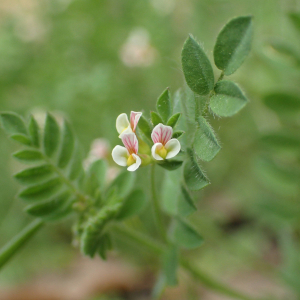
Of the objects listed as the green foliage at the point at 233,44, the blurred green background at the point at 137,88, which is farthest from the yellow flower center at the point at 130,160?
the blurred green background at the point at 137,88

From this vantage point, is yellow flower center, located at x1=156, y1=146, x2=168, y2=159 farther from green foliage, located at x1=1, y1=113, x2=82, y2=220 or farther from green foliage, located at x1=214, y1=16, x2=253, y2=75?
green foliage, located at x1=1, y1=113, x2=82, y2=220

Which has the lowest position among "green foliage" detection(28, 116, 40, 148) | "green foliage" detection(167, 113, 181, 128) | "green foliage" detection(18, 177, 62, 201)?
"green foliage" detection(167, 113, 181, 128)

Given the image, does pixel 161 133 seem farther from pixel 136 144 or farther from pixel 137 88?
pixel 137 88

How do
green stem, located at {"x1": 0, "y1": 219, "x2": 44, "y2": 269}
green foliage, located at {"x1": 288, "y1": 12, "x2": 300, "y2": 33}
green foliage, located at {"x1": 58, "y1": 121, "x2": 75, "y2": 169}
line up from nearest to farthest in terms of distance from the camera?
green stem, located at {"x1": 0, "y1": 219, "x2": 44, "y2": 269}
green foliage, located at {"x1": 58, "y1": 121, "x2": 75, "y2": 169}
green foliage, located at {"x1": 288, "y1": 12, "x2": 300, "y2": 33}

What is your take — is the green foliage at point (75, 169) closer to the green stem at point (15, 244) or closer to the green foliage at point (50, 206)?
the green foliage at point (50, 206)

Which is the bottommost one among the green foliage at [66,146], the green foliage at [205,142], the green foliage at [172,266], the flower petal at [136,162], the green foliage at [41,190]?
the green foliage at [172,266]

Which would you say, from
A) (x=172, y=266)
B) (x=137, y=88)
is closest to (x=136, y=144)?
(x=172, y=266)

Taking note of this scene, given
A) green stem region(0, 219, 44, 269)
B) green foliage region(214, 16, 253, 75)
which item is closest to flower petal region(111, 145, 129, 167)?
green foliage region(214, 16, 253, 75)
